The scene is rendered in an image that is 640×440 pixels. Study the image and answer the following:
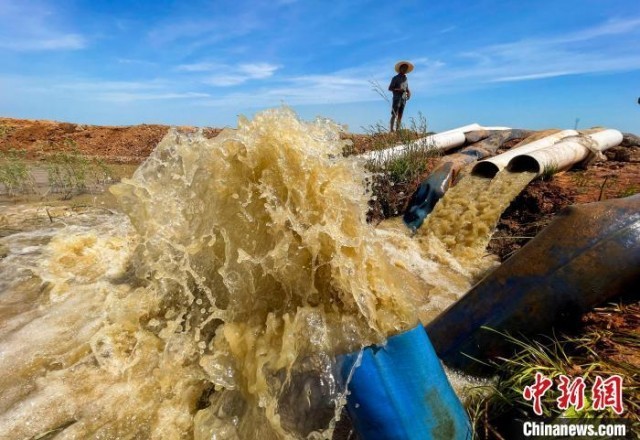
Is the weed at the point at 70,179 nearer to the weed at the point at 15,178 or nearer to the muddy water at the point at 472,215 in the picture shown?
the weed at the point at 15,178

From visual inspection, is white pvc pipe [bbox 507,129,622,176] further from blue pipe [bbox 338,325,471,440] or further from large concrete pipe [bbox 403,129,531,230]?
blue pipe [bbox 338,325,471,440]

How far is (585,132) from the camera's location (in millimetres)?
8102

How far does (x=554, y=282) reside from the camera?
2252 mm

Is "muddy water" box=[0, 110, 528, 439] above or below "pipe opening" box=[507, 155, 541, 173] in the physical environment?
below

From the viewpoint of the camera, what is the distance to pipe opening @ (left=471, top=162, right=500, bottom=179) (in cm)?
597

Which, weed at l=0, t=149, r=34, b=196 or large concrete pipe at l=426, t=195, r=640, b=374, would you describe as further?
weed at l=0, t=149, r=34, b=196

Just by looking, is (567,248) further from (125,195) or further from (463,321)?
(125,195)

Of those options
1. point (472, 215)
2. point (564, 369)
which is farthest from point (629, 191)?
point (564, 369)

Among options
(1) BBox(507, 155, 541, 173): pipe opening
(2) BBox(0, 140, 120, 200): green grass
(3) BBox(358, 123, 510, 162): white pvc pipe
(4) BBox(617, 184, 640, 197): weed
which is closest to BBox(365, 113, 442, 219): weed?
(3) BBox(358, 123, 510, 162): white pvc pipe

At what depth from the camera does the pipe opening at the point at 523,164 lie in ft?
18.4

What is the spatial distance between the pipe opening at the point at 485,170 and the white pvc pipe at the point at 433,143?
44.2 inches

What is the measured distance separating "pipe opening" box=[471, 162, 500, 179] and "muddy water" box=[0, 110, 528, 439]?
14.4 feet

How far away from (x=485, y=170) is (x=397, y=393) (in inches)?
204

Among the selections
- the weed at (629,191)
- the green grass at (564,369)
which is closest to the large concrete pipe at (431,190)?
the weed at (629,191)
